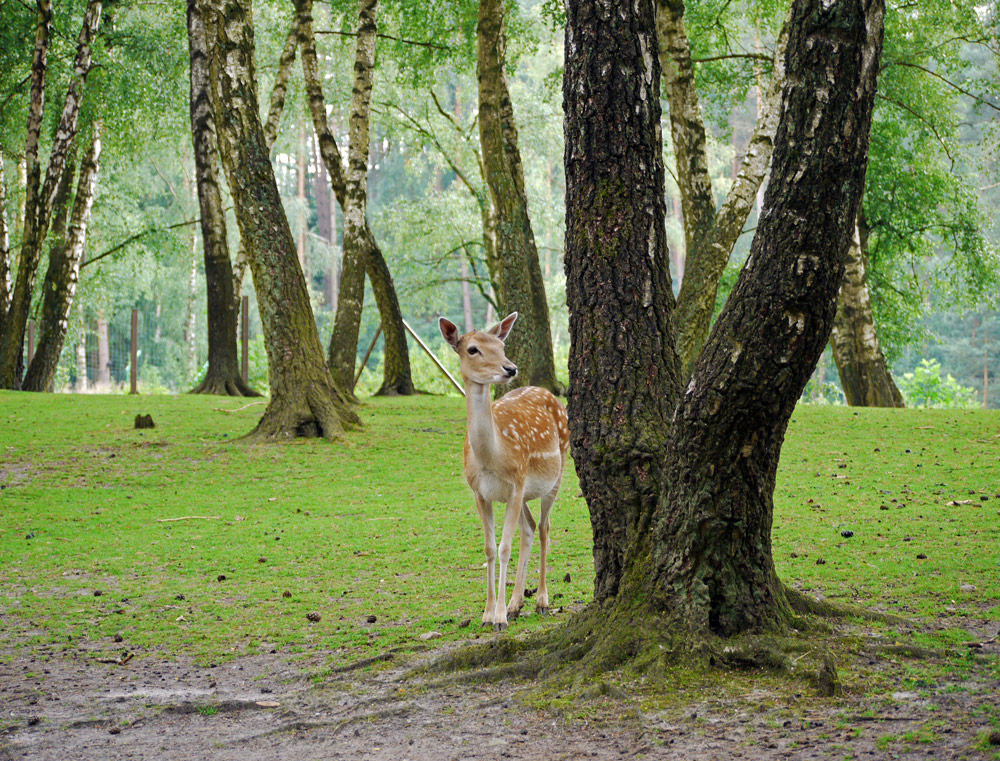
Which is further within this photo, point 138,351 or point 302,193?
point 302,193

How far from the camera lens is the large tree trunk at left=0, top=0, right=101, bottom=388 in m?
18.1

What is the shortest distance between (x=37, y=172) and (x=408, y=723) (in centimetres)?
1780

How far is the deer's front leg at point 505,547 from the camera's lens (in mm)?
5781

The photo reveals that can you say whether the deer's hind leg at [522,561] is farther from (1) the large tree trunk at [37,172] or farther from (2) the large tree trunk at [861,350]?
(1) the large tree trunk at [37,172]

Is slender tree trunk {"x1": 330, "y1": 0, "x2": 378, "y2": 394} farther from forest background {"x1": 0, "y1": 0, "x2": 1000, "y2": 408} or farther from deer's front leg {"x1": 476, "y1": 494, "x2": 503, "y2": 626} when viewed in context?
deer's front leg {"x1": 476, "y1": 494, "x2": 503, "y2": 626}

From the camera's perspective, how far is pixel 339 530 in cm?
889

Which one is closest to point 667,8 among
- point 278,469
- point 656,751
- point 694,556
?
point 278,469

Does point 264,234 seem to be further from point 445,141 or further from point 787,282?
point 445,141

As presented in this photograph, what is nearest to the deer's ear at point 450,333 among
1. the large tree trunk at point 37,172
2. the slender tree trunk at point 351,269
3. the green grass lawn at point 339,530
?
the green grass lawn at point 339,530

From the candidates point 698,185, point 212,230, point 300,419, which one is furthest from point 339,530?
point 212,230

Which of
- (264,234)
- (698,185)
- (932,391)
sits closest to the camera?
(264,234)

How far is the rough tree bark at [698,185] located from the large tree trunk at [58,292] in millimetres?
11860

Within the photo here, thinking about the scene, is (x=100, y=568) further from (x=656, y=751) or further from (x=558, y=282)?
(x=558, y=282)

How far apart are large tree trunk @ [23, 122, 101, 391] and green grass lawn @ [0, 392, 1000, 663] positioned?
4.77m
